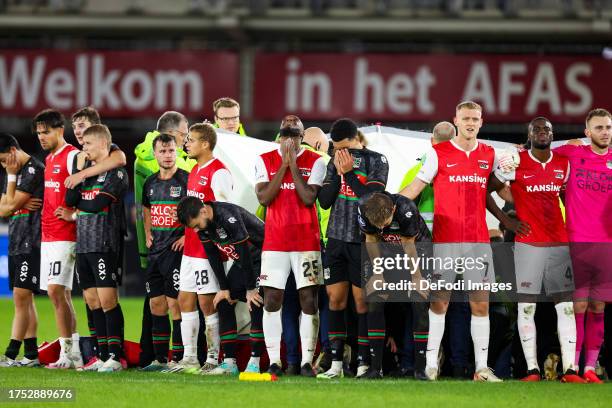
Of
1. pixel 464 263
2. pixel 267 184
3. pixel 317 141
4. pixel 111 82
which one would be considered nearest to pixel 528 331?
pixel 464 263

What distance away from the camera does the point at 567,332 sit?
7.83 meters

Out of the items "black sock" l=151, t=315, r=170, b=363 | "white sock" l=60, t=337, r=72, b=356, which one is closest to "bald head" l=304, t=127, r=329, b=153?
"black sock" l=151, t=315, r=170, b=363

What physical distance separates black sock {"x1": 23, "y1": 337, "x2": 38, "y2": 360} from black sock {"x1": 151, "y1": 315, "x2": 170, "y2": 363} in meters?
0.95

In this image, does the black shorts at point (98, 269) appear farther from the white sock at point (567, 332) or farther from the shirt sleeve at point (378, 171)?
the white sock at point (567, 332)

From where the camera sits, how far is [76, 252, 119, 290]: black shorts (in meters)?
8.34

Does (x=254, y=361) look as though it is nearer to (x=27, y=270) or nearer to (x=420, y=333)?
(x=420, y=333)

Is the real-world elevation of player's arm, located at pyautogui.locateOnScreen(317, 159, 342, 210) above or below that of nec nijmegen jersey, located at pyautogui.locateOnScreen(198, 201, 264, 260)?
above

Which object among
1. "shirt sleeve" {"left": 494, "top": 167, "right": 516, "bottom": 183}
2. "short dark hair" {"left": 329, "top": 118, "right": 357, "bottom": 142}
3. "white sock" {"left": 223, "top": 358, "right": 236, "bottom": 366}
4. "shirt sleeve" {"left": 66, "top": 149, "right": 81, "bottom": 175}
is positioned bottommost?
"white sock" {"left": 223, "top": 358, "right": 236, "bottom": 366}

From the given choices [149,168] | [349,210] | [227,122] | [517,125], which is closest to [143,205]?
[149,168]

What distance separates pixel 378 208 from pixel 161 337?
2.15 meters

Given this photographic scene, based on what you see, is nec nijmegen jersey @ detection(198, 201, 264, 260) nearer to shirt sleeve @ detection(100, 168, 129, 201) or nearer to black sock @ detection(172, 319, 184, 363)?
shirt sleeve @ detection(100, 168, 129, 201)

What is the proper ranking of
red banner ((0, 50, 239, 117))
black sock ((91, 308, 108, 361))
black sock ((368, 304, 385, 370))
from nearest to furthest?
black sock ((368, 304, 385, 370))
black sock ((91, 308, 108, 361))
red banner ((0, 50, 239, 117))

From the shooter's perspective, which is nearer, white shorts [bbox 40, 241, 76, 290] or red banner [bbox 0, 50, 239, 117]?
white shorts [bbox 40, 241, 76, 290]

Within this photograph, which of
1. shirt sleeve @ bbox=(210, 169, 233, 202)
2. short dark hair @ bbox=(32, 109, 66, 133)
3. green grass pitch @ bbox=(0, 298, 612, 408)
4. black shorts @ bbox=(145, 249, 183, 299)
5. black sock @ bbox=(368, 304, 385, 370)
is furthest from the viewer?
short dark hair @ bbox=(32, 109, 66, 133)
